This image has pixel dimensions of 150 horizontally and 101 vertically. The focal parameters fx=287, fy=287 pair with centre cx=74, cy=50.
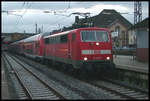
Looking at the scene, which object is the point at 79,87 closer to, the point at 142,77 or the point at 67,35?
the point at 142,77

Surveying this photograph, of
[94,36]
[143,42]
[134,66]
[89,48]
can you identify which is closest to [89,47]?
[89,48]

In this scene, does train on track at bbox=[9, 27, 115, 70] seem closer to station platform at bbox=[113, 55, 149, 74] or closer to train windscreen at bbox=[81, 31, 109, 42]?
train windscreen at bbox=[81, 31, 109, 42]

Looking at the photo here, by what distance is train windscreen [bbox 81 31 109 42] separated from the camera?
15923mm

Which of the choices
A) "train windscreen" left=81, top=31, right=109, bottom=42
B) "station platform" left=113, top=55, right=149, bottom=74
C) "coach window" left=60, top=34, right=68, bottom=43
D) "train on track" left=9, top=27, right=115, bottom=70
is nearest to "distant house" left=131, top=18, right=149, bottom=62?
"station platform" left=113, top=55, right=149, bottom=74

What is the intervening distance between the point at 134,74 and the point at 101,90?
3.36 metres

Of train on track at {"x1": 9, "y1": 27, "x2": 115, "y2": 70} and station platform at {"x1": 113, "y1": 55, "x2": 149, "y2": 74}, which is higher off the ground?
train on track at {"x1": 9, "y1": 27, "x2": 115, "y2": 70}

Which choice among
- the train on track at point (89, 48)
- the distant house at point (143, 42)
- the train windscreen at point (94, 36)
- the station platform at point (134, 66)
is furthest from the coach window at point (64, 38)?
the distant house at point (143, 42)

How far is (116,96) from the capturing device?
36.6 ft

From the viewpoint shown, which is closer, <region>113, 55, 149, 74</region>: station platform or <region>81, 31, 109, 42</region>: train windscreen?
<region>81, 31, 109, 42</region>: train windscreen

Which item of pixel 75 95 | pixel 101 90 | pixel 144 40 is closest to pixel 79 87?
pixel 101 90

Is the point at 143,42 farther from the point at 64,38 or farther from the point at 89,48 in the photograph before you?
the point at 89,48

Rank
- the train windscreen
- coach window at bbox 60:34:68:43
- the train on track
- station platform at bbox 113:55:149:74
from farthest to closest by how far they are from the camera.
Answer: coach window at bbox 60:34:68:43
station platform at bbox 113:55:149:74
the train windscreen
the train on track

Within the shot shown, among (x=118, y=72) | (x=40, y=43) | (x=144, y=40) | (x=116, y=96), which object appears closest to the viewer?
(x=116, y=96)

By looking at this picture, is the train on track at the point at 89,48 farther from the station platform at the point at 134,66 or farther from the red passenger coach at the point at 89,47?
the station platform at the point at 134,66
